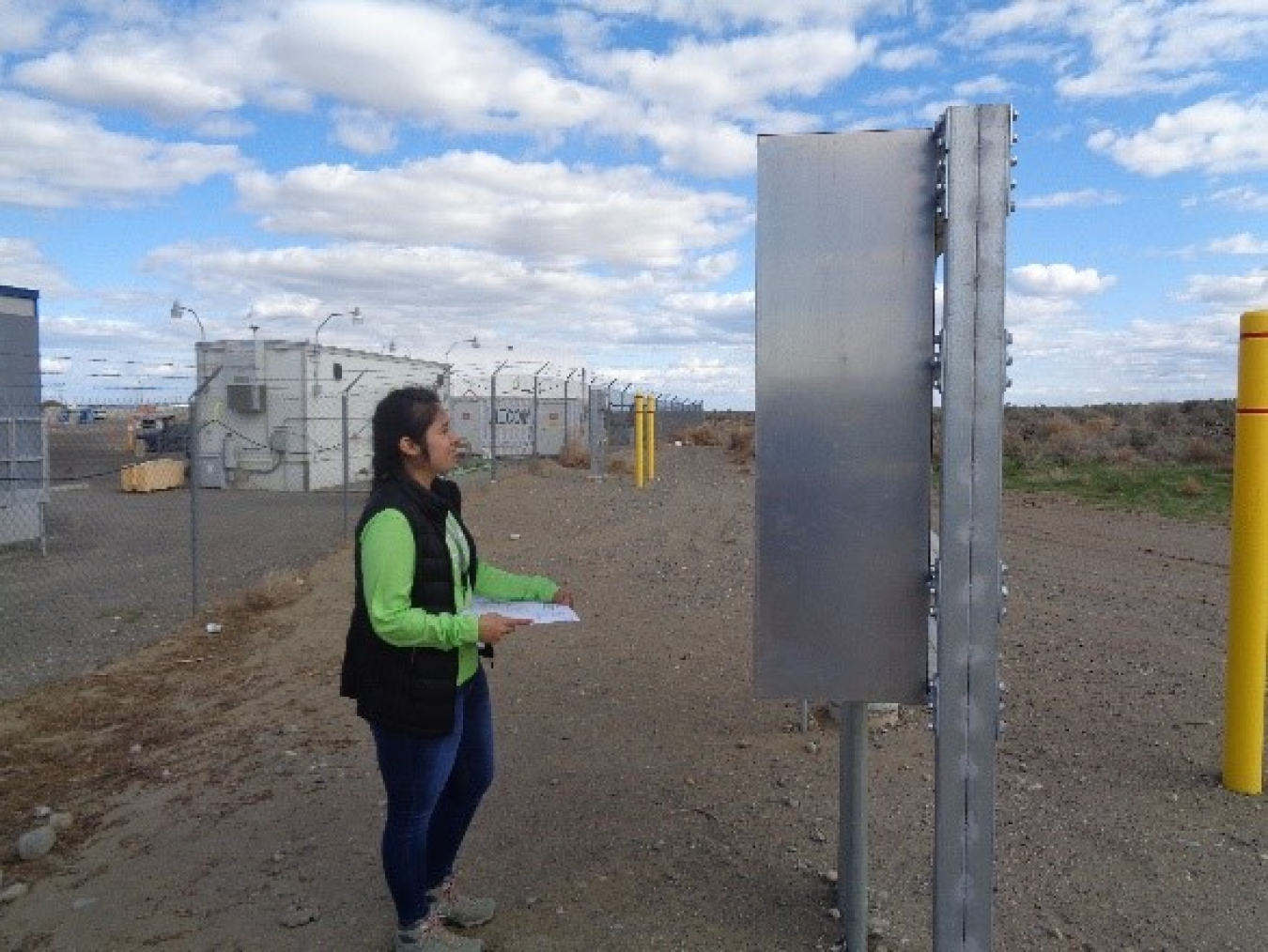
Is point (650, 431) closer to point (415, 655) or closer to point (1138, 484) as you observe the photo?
point (1138, 484)

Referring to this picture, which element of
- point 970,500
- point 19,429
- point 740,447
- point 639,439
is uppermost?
point 19,429

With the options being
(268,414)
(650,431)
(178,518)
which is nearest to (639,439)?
(650,431)

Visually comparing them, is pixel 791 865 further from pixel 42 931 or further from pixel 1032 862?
pixel 42 931

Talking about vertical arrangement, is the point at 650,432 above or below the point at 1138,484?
above

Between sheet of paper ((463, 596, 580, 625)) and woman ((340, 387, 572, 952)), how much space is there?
6 centimetres

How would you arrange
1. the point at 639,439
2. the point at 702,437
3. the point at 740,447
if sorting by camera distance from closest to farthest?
the point at 639,439 < the point at 740,447 < the point at 702,437

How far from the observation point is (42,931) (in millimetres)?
3832

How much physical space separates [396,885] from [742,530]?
10.9 meters

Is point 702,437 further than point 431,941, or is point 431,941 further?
point 702,437

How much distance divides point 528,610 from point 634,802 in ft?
5.37

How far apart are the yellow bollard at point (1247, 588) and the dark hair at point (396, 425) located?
10.8 ft

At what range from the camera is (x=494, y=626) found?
10.0ft

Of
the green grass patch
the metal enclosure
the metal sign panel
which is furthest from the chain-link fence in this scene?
the green grass patch

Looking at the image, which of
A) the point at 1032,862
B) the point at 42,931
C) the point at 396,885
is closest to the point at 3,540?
the point at 42,931
